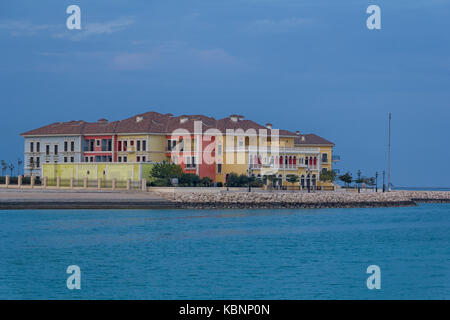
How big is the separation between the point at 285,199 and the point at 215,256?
121 feet

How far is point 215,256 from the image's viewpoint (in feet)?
121

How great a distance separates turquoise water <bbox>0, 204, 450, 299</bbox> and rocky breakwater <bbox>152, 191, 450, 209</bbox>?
22.9 feet

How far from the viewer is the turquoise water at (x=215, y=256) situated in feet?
90.4

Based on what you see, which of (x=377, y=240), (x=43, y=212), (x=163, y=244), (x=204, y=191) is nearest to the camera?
(x=163, y=244)

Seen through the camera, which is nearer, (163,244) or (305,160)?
(163,244)

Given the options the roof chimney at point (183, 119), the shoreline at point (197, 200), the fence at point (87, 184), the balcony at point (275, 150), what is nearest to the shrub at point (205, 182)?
the shoreline at point (197, 200)

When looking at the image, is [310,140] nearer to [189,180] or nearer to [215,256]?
[189,180]

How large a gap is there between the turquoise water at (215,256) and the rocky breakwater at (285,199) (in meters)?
6.99

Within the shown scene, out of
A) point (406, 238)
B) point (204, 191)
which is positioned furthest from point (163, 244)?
point (204, 191)

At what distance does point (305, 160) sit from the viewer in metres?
83.3
